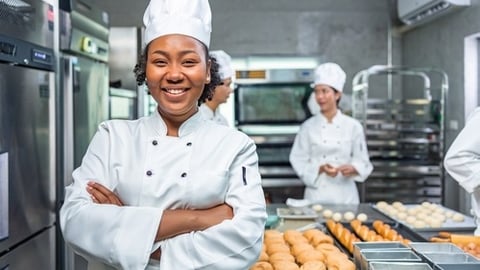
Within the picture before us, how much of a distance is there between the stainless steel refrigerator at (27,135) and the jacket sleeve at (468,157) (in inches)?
74.4

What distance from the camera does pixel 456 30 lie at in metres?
4.70

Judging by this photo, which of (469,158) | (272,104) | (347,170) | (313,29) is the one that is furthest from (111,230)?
(313,29)

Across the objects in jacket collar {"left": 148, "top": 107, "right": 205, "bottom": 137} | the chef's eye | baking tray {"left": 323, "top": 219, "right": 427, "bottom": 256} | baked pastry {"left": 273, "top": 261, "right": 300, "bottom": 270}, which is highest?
the chef's eye

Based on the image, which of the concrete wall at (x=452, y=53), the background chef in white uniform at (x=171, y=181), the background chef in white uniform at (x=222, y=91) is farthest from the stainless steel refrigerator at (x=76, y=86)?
the concrete wall at (x=452, y=53)

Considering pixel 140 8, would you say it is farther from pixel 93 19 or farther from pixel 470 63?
pixel 470 63

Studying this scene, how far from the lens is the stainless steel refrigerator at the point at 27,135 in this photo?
2043 mm

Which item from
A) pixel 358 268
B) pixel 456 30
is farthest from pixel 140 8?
pixel 358 268

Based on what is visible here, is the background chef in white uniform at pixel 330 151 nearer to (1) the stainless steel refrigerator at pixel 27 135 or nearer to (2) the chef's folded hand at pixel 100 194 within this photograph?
(1) the stainless steel refrigerator at pixel 27 135

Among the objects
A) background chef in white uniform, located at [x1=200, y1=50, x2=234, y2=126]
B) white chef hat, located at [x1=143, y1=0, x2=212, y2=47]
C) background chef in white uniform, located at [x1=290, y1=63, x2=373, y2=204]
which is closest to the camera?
white chef hat, located at [x1=143, y1=0, x2=212, y2=47]

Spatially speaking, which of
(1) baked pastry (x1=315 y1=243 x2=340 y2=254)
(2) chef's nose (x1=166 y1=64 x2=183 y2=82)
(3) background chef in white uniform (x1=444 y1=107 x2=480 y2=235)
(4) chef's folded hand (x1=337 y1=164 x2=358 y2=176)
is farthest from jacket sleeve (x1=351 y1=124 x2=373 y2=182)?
(2) chef's nose (x1=166 y1=64 x2=183 y2=82)

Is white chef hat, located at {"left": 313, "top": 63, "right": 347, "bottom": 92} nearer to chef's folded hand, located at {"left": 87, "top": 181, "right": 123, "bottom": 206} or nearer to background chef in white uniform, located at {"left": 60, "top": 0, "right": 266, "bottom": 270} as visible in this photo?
background chef in white uniform, located at {"left": 60, "top": 0, "right": 266, "bottom": 270}

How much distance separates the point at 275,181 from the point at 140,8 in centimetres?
265

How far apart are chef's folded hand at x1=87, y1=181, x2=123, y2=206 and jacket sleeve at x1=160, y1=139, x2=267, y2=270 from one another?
0.62ft

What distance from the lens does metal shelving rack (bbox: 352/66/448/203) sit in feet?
14.6
